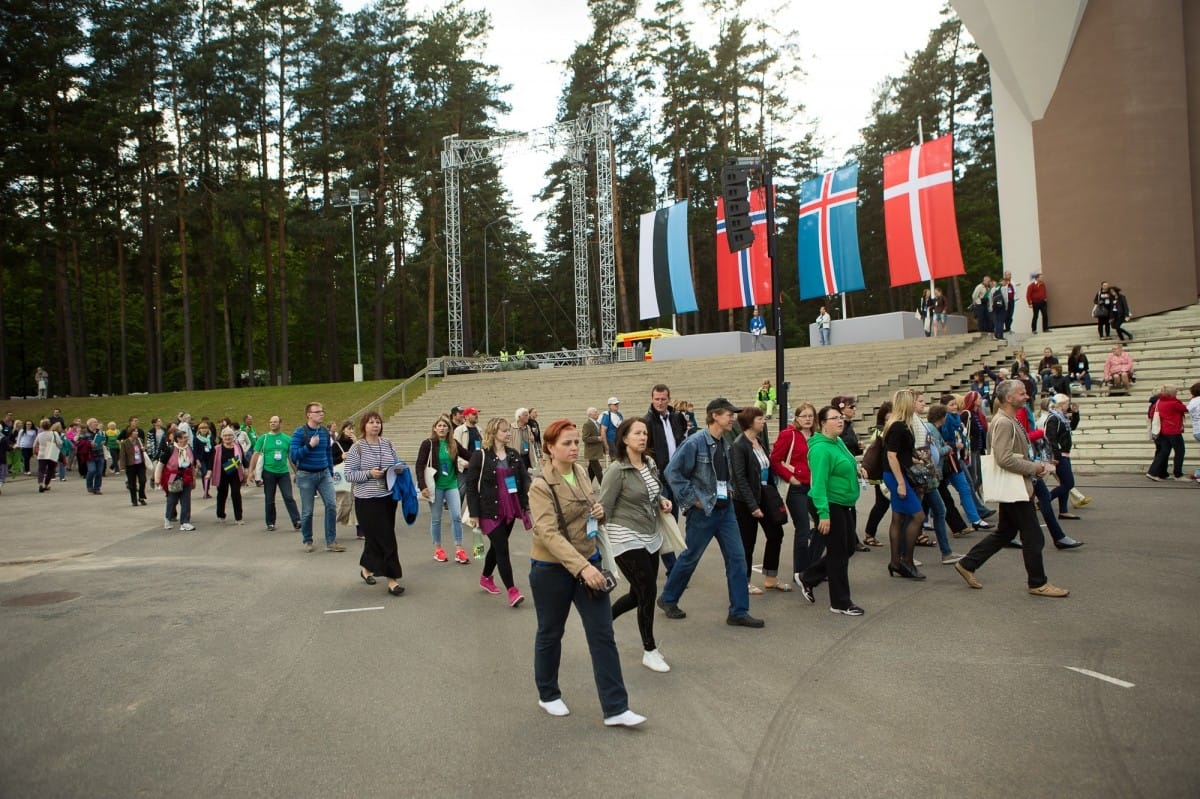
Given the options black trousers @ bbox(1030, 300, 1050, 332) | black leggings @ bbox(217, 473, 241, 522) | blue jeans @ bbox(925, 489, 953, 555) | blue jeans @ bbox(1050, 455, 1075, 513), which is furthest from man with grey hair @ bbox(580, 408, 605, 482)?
black trousers @ bbox(1030, 300, 1050, 332)

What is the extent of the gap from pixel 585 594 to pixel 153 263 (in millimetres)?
50318

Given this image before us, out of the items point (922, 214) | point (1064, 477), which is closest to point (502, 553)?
point (1064, 477)

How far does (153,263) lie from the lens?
153ft

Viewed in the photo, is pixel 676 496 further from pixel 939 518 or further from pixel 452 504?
pixel 452 504

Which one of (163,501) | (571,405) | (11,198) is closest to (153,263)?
(11,198)

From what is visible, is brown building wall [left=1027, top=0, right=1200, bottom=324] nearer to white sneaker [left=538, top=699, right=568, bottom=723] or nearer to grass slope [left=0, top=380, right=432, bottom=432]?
white sneaker [left=538, top=699, right=568, bottom=723]

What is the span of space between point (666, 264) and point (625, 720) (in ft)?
90.8

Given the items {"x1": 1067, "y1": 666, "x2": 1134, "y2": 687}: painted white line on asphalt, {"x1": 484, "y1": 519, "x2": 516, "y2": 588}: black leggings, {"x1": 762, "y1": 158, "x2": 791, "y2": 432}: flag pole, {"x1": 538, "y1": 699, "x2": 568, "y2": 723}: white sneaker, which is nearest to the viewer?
{"x1": 538, "y1": 699, "x2": 568, "y2": 723}: white sneaker

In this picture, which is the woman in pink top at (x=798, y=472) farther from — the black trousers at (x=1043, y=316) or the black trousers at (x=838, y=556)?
the black trousers at (x=1043, y=316)

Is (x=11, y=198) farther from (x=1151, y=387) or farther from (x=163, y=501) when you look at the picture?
(x=1151, y=387)

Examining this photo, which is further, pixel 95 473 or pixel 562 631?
pixel 95 473

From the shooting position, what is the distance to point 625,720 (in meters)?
4.33

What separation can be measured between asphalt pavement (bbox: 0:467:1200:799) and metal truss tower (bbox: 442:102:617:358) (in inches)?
A: 1020

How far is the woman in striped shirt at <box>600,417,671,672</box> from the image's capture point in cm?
532
